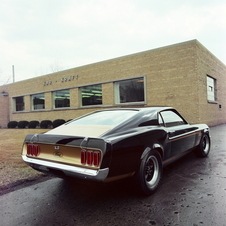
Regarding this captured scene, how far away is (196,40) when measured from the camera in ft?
38.5

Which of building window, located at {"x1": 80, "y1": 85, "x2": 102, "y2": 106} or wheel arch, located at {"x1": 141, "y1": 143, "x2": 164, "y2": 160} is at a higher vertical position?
building window, located at {"x1": 80, "y1": 85, "x2": 102, "y2": 106}

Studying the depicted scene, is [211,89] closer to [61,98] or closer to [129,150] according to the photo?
[61,98]

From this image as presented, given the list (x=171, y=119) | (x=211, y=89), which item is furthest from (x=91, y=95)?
(x=171, y=119)

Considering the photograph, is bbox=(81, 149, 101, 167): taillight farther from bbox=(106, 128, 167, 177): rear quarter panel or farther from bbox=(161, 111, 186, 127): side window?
bbox=(161, 111, 186, 127): side window

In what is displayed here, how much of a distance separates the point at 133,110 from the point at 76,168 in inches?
63.5

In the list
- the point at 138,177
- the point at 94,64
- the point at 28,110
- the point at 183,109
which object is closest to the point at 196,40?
the point at 183,109

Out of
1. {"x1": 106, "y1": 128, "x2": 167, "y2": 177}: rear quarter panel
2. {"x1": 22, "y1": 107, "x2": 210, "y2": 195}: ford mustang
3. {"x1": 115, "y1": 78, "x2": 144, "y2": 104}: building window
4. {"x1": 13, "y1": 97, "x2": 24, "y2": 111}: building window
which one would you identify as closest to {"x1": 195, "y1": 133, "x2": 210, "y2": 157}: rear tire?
{"x1": 22, "y1": 107, "x2": 210, "y2": 195}: ford mustang

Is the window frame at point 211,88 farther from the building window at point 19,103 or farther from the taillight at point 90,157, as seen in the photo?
the building window at point 19,103

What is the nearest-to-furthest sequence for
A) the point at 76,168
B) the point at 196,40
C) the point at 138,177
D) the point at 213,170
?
1. the point at 76,168
2. the point at 138,177
3. the point at 213,170
4. the point at 196,40

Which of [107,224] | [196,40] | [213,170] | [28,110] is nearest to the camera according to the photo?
[107,224]

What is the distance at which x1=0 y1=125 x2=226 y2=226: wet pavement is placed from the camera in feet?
7.44

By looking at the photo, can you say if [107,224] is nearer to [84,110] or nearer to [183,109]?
[183,109]

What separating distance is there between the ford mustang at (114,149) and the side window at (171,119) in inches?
1.7

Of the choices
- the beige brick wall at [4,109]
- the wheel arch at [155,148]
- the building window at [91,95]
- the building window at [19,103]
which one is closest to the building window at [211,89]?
the building window at [91,95]
